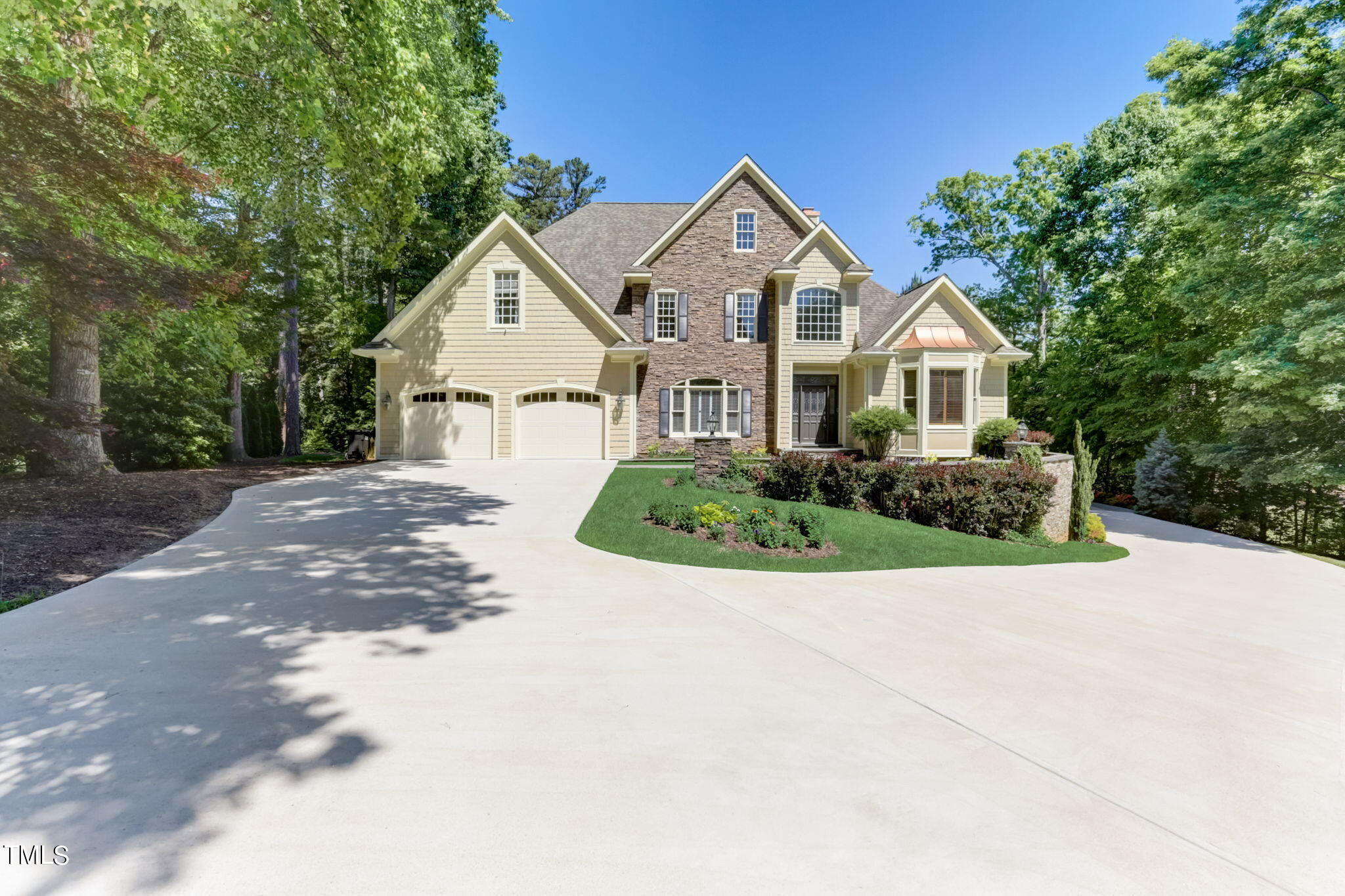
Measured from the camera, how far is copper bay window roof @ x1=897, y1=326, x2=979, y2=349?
735 inches

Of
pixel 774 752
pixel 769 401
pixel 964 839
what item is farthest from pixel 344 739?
pixel 769 401

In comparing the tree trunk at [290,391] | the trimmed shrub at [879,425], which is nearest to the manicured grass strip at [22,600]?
the trimmed shrub at [879,425]

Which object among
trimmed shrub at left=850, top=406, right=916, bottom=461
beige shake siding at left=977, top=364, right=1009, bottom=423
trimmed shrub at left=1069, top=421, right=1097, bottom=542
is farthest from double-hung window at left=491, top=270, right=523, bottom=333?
trimmed shrub at left=1069, top=421, right=1097, bottom=542

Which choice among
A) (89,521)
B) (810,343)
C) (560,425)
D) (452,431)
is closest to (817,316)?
(810,343)

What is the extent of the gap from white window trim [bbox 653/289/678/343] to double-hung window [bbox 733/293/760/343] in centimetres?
223

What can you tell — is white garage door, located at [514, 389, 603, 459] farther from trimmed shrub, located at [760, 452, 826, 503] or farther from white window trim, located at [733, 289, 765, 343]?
trimmed shrub, located at [760, 452, 826, 503]

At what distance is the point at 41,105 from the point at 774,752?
1268 centimetres

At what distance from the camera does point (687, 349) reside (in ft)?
65.4

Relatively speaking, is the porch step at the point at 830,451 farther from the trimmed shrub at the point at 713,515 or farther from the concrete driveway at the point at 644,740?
the concrete driveway at the point at 644,740

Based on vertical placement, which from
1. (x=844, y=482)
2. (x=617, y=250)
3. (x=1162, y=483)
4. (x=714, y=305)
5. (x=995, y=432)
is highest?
(x=617, y=250)

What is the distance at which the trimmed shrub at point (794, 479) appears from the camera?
503 inches

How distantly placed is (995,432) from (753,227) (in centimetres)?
1086

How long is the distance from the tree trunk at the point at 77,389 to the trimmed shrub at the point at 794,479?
13.5 m

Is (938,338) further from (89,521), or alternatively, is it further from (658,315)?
(89,521)
